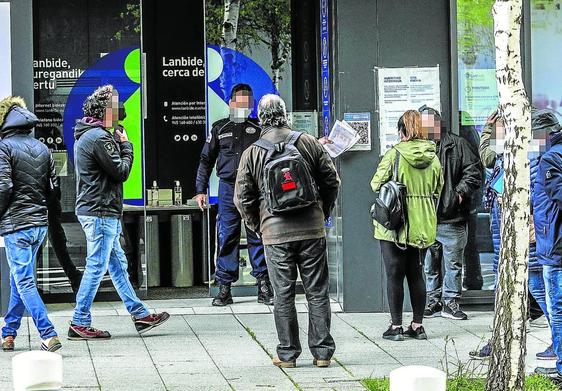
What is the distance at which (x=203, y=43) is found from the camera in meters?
12.8

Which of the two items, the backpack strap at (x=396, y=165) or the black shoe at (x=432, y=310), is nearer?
the backpack strap at (x=396, y=165)

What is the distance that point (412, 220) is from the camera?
970 centimetres

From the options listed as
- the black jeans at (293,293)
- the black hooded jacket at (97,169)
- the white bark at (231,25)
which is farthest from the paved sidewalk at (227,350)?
the white bark at (231,25)

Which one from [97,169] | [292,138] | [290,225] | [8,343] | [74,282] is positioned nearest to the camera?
[290,225]

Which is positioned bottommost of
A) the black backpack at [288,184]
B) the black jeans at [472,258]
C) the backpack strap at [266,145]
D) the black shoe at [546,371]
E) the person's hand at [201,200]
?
the black shoe at [546,371]

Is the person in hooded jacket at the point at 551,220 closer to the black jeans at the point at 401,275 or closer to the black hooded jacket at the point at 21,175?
the black jeans at the point at 401,275

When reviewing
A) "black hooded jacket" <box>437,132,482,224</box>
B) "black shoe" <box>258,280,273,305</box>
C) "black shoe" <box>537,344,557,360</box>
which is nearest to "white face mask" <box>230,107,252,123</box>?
"black shoe" <box>258,280,273,305</box>

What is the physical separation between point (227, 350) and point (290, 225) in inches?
58.3

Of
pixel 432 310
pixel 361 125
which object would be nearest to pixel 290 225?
pixel 361 125

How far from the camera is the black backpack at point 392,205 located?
31.5 feet

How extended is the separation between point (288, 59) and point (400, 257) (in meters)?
3.32

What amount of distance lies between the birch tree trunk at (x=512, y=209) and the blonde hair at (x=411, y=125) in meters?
2.62

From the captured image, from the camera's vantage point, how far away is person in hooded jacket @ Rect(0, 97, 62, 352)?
8992mm

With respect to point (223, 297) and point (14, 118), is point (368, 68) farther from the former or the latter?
point (14, 118)
